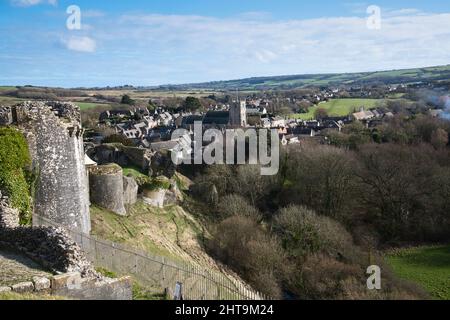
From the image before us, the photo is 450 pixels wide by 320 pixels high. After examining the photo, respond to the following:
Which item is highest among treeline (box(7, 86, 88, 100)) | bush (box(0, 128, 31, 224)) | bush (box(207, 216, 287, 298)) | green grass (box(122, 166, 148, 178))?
treeline (box(7, 86, 88, 100))

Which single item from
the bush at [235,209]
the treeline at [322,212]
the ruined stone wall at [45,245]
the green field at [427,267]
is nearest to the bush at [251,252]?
the treeline at [322,212]

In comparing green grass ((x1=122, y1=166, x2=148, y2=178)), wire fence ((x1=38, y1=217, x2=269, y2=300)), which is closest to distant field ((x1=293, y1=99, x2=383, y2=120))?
green grass ((x1=122, y1=166, x2=148, y2=178))

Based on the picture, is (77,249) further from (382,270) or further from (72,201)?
(382,270)

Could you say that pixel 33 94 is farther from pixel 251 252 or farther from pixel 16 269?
pixel 16 269

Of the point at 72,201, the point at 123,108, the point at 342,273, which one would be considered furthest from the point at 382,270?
the point at 123,108

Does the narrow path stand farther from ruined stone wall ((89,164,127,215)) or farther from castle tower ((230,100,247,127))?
castle tower ((230,100,247,127))

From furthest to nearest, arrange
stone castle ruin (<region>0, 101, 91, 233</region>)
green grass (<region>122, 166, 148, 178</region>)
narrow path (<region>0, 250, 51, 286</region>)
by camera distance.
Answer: green grass (<region>122, 166, 148, 178</region>), stone castle ruin (<region>0, 101, 91, 233</region>), narrow path (<region>0, 250, 51, 286</region>)

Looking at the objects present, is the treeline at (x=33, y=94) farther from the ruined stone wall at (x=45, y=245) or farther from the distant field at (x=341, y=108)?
the ruined stone wall at (x=45, y=245)
